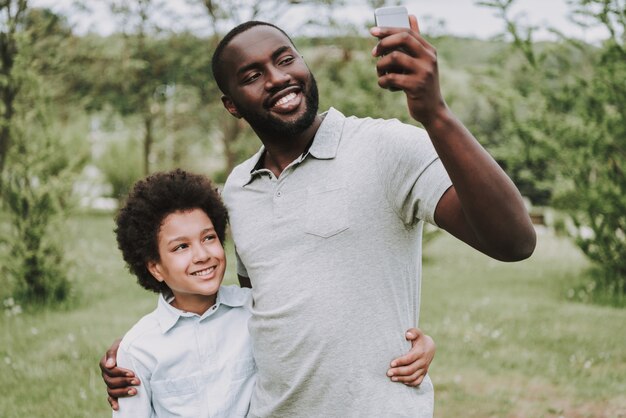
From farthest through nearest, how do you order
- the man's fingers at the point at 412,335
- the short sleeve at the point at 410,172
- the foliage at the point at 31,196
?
the foliage at the point at 31,196 → the man's fingers at the point at 412,335 → the short sleeve at the point at 410,172

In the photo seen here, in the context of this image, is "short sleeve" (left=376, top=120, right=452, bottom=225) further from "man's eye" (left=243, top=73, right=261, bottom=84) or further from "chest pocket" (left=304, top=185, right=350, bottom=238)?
"man's eye" (left=243, top=73, right=261, bottom=84)

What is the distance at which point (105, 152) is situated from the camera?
71.4 ft

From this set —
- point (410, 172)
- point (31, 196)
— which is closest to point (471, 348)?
point (410, 172)

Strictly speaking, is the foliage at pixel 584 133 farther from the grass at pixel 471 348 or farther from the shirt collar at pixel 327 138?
the shirt collar at pixel 327 138

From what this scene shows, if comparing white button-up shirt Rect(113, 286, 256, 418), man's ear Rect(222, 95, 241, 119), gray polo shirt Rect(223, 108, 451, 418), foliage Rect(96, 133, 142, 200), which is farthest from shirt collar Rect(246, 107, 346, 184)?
foliage Rect(96, 133, 142, 200)

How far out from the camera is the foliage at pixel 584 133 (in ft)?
24.8

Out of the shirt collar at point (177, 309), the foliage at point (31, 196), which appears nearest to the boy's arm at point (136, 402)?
the shirt collar at point (177, 309)

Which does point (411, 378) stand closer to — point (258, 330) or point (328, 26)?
point (258, 330)

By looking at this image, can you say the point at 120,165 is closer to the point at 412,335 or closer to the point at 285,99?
the point at 285,99

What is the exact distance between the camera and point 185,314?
236cm

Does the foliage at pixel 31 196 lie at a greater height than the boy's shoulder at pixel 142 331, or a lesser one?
lesser

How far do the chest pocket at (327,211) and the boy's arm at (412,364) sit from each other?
1.26 ft

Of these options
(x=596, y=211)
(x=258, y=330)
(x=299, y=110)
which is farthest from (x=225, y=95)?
(x=596, y=211)

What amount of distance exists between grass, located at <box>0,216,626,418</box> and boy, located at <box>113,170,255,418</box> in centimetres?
230
